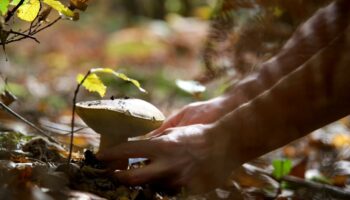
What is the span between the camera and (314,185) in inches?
81.7

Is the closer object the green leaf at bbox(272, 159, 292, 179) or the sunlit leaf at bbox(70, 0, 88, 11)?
the sunlit leaf at bbox(70, 0, 88, 11)

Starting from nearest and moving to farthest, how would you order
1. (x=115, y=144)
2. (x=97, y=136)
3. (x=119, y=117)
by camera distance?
(x=119, y=117), (x=115, y=144), (x=97, y=136)

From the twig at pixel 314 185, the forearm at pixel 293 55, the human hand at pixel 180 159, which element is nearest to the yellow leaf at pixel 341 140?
the twig at pixel 314 185

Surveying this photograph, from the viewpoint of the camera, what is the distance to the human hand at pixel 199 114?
1.98 meters

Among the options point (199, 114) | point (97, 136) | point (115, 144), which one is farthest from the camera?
point (97, 136)

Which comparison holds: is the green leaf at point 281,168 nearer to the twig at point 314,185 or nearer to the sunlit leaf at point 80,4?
the twig at point 314,185

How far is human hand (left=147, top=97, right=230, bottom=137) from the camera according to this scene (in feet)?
6.50

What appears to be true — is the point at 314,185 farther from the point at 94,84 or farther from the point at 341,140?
the point at 341,140

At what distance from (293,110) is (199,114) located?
43 cm

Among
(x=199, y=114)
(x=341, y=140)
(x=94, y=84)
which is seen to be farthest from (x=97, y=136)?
(x=341, y=140)

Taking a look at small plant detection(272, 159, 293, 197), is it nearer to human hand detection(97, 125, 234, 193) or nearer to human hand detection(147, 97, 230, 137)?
human hand detection(147, 97, 230, 137)

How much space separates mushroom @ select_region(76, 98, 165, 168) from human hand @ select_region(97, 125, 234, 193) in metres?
0.05

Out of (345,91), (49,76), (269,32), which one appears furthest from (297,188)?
(49,76)

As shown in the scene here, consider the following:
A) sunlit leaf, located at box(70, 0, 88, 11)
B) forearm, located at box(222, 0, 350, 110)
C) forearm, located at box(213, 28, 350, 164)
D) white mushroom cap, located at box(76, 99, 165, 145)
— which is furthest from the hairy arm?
sunlit leaf, located at box(70, 0, 88, 11)
